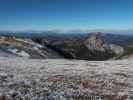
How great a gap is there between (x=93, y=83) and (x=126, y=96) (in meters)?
5.05

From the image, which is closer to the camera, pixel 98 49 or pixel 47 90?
pixel 47 90

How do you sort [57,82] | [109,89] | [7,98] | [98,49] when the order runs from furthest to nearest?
[98,49] → [57,82] → [109,89] → [7,98]

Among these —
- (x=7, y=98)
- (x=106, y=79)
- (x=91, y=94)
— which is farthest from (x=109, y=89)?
(x=7, y=98)

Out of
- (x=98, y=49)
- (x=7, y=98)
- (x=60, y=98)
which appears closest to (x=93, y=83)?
(x=60, y=98)

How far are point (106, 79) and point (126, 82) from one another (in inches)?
84.8

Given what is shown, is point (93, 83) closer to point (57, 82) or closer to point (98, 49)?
point (57, 82)

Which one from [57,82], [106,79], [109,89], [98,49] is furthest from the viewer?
[98,49]

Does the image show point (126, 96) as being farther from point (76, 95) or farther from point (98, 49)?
point (98, 49)

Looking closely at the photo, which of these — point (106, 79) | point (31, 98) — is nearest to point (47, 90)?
point (31, 98)

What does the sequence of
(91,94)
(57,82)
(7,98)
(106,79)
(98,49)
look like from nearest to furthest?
(7,98)
(91,94)
(57,82)
(106,79)
(98,49)

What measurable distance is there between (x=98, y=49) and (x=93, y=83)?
104547 millimetres

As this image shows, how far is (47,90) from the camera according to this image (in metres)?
19.4

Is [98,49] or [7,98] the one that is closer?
[7,98]

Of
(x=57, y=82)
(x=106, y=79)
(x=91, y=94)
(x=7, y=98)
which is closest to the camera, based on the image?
(x=7, y=98)
